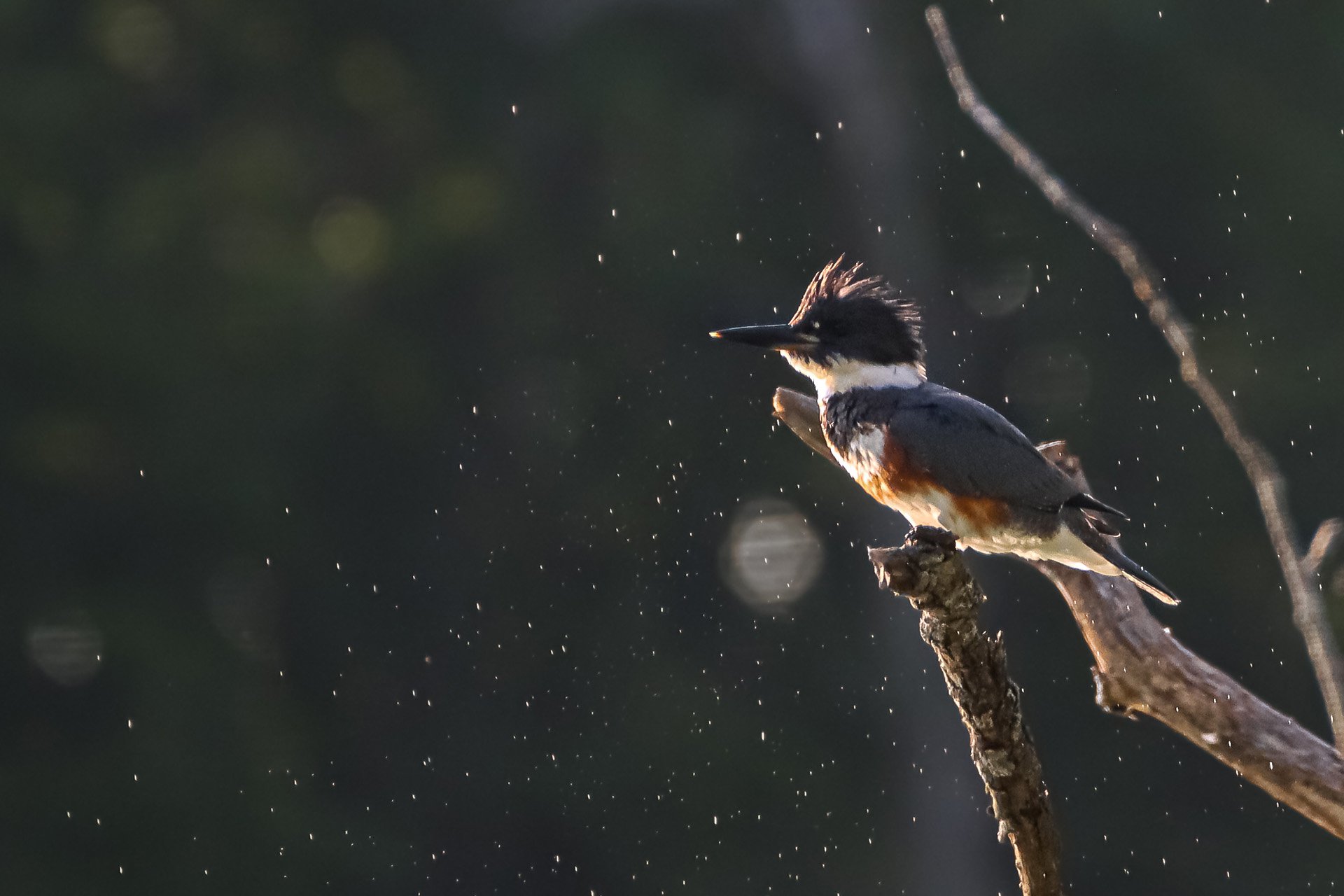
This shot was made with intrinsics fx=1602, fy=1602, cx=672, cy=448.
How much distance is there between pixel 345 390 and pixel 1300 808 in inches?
244

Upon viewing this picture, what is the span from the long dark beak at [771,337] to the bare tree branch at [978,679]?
79cm

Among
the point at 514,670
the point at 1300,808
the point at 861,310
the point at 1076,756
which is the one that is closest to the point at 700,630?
the point at 514,670

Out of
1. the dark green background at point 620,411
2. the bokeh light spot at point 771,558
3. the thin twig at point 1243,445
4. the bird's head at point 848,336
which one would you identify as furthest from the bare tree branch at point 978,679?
the bokeh light spot at point 771,558

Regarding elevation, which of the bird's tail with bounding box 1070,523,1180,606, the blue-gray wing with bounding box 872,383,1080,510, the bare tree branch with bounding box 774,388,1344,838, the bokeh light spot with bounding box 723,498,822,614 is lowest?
the bokeh light spot with bounding box 723,498,822,614

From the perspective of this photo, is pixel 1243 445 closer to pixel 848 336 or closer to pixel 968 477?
pixel 968 477

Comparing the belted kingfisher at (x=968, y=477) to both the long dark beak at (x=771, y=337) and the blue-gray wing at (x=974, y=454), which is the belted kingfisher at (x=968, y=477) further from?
the long dark beak at (x=771, y=337)

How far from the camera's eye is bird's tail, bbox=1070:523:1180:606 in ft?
8.39

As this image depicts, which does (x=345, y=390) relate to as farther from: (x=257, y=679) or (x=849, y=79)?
(x=849, y=79)

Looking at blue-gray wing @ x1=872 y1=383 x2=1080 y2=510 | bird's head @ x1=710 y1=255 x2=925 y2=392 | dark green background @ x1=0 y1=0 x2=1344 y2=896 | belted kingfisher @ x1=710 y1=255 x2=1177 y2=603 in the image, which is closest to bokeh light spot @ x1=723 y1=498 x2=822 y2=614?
dark green background @ x1=0 y1=0 x2=1344 y2=896

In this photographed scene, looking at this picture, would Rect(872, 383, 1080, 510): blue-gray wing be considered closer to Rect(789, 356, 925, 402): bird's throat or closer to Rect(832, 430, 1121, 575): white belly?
Rect(832, 430, 1121, 575): white belly

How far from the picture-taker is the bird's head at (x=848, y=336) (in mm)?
2932

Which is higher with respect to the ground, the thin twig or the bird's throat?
the thin twig

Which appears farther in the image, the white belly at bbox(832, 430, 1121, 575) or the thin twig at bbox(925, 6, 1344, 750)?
the white belly at bbox(832, 430, 1121, 575)

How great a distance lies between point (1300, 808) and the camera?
2348 millimetres
